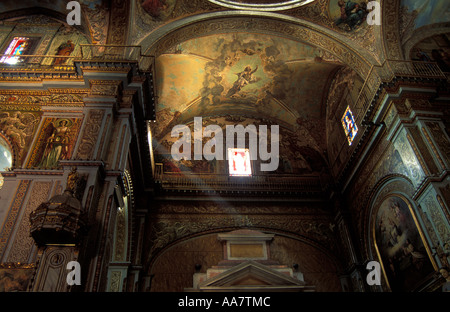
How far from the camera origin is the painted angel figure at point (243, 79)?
1380 cm

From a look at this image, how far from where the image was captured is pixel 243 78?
1403cm

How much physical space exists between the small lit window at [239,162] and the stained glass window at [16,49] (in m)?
8.28

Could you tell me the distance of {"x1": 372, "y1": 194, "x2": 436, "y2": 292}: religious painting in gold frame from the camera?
331 inches

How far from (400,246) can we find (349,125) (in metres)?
4.88

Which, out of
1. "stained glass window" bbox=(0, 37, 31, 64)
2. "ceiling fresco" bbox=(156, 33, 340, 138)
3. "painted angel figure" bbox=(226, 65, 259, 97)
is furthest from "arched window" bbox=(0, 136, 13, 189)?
"painted angel figure" bbox=(226, 65, 259, 97)

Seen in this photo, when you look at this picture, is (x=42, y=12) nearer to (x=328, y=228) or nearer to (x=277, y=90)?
(x=277, y=90)

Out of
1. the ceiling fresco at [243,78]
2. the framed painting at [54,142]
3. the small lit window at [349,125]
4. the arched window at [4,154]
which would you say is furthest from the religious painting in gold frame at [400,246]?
the arched window at [4,154]

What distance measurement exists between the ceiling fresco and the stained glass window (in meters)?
4.31

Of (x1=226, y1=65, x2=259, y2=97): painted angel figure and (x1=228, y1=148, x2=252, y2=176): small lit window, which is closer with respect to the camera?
(x1=226, y1=65, x2=259, y2=97): painted angel figure

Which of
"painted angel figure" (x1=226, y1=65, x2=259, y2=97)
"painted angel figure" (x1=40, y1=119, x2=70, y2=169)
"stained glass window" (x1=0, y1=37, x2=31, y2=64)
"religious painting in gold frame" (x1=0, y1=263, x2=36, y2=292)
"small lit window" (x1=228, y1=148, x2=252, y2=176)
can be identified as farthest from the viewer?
"small lit window" (x1=228, y1=148, x2=252, y2=176)

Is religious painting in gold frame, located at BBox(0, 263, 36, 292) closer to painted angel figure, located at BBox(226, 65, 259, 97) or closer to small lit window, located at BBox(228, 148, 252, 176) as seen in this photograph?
→ small lit window, located at BBox(228, 148, 252, 176)

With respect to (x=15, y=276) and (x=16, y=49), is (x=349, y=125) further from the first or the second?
(x=16, y=49)

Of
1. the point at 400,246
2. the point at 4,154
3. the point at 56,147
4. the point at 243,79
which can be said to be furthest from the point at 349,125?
the point at 4,154
